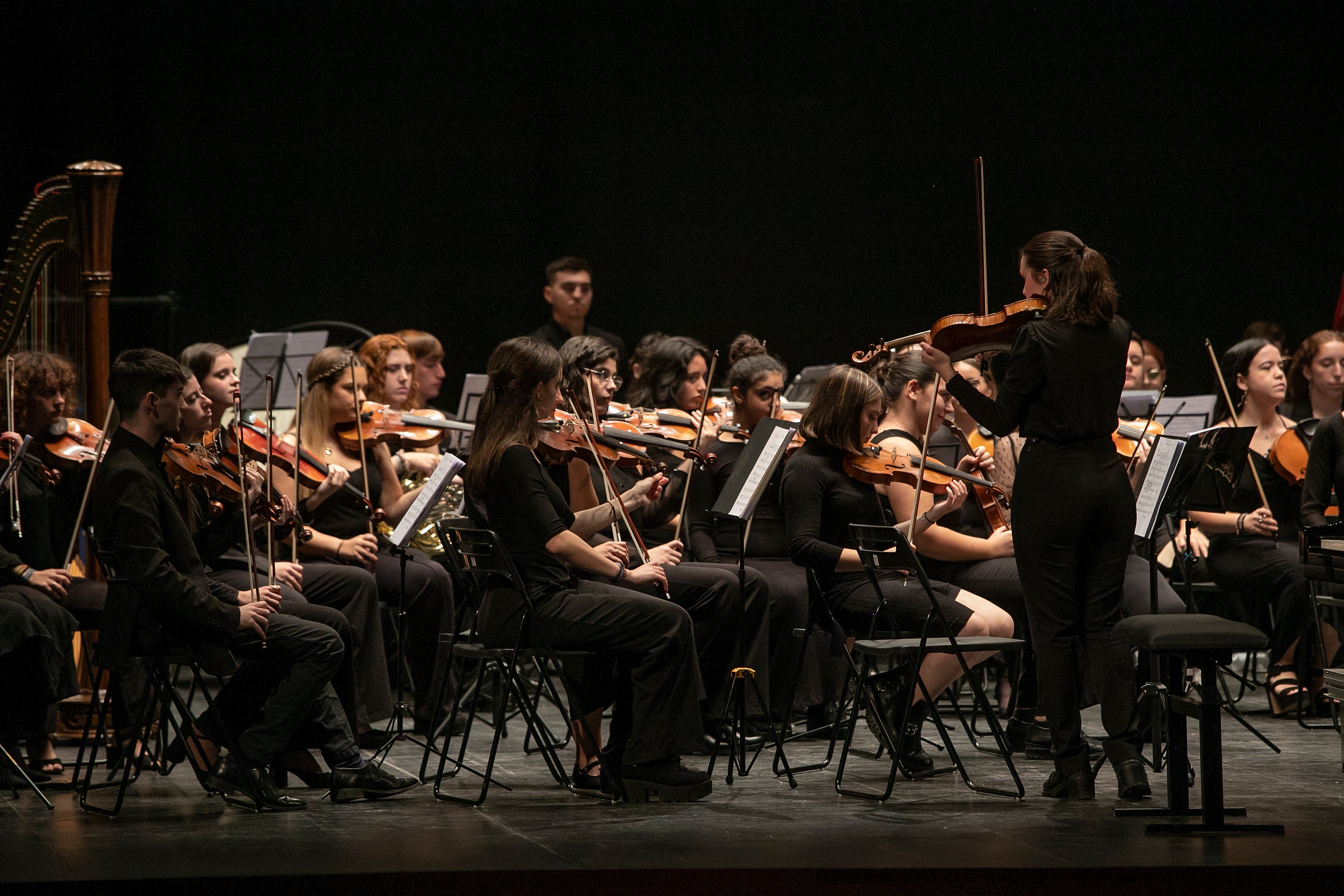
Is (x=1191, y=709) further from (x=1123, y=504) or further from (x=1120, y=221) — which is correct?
(x=1120, y=221)

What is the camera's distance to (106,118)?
7.58 m

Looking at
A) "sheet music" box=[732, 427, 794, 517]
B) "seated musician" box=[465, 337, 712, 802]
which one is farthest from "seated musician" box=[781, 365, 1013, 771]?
"seated musician" box=[465, 337, 712, 802]

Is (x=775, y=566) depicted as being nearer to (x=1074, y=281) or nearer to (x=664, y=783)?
(x=664, y=783)

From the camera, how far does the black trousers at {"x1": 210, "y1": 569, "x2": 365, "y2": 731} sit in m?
4.16

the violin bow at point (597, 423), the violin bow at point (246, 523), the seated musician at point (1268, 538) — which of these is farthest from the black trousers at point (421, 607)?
the seated musician at point (1268, 538)

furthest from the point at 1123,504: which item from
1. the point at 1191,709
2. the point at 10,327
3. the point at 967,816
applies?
the point at 10,327

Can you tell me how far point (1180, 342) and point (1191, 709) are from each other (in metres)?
5.03

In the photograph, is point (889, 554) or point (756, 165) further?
point (756, 165)

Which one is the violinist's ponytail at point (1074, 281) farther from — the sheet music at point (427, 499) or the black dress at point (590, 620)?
the sheet music at point (427, 499)

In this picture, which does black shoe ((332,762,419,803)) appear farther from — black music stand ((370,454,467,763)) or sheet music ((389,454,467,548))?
sheet music ((389,454,467,548))

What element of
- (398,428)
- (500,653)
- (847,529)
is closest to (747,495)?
(847,529)

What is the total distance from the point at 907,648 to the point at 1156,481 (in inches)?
37.4

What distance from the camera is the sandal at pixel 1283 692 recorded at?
537 cm

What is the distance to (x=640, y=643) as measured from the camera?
3910mm
